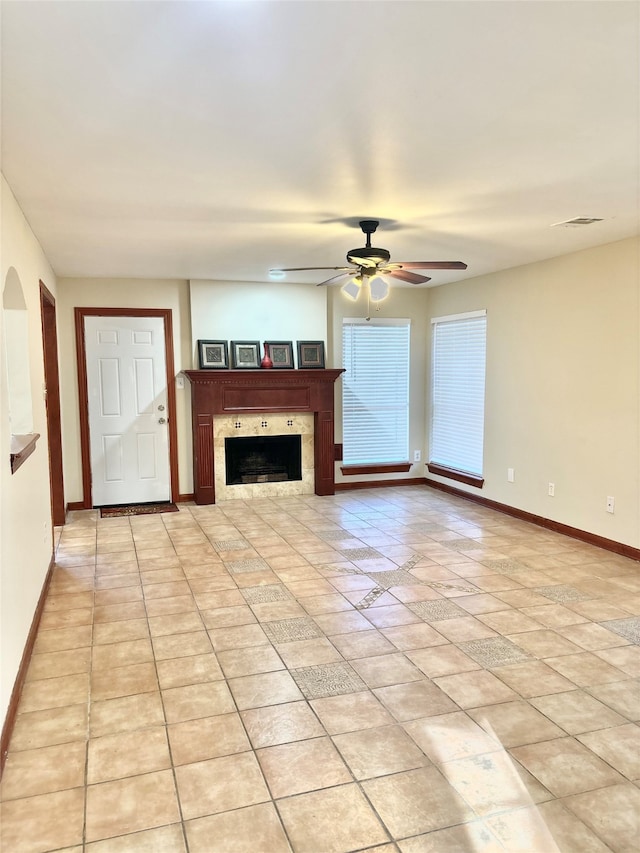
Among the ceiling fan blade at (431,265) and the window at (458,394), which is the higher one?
the ceiling fan blade at (431,265)

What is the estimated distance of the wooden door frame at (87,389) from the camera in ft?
19.5

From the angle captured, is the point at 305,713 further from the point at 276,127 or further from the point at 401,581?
the point at 276,127

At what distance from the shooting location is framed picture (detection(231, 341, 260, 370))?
6391 mm

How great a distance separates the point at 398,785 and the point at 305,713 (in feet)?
1.79

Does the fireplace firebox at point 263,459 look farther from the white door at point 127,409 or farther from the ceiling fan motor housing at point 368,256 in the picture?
the ceiling fan motor housing at point 368,256

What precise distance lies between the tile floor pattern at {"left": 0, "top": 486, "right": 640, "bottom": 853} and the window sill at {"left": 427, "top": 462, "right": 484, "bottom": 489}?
5.52 feet

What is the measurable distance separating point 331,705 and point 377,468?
184 inches

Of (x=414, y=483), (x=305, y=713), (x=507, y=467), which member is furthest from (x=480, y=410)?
(x=305, y=713)

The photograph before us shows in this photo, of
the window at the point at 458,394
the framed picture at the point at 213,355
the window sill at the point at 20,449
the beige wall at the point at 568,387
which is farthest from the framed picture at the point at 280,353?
the window sill at the point at 20,449

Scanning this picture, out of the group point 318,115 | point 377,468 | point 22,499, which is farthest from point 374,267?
point 377,468

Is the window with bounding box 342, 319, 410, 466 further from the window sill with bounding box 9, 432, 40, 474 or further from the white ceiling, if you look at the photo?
the window sill with bounding box 9, 432, 40, 474

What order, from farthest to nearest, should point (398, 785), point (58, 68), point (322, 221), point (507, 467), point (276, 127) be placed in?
point (507, 467) → point (322, 221) → point (276, 127) → point (398, 785) → point (58, 68)

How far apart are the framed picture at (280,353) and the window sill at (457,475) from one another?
6.92 feet

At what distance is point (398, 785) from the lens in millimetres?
2041
